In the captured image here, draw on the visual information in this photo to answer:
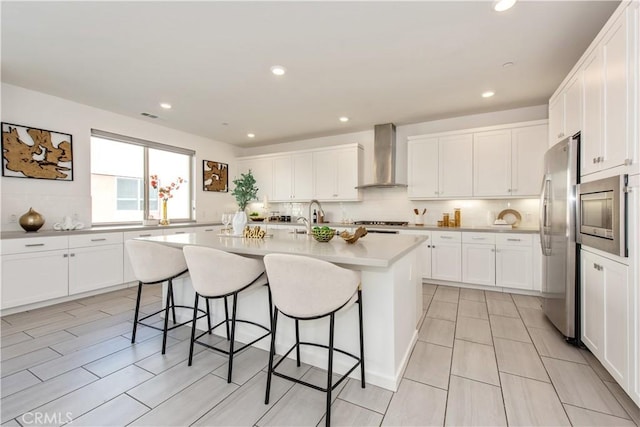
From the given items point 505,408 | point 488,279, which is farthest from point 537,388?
point 488,279

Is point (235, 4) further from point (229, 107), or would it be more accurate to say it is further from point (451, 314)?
point (451, 314)

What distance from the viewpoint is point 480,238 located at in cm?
388

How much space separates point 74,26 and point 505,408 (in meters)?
4.08

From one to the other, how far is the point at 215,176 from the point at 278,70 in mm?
3519

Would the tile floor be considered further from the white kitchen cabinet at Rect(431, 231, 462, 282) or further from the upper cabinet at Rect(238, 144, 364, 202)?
the upper cabinet at Rect(238, 144, 364, 202)

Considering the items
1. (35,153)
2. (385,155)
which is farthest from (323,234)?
(35,153)

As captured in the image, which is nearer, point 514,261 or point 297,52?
point 297,52

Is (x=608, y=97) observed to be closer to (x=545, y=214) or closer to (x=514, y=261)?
(x=545, y=214)

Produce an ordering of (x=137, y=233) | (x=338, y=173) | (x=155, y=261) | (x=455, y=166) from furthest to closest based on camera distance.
A: (x=338, y=173) → (x=455, y=166) → (x=137, y=233) → (x=155, y=261)

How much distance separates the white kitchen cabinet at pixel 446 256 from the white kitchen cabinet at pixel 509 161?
0.76 meters

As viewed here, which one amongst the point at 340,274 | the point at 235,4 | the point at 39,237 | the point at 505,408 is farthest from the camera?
the point at 39,237

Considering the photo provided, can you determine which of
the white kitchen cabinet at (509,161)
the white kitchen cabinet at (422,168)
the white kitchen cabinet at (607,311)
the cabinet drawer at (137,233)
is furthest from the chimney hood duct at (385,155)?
the cabinet drawer at (137,233)

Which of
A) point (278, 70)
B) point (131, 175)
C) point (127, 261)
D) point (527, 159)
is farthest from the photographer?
point (131, 175)

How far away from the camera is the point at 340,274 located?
1465 millimetres
